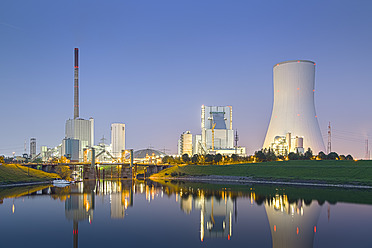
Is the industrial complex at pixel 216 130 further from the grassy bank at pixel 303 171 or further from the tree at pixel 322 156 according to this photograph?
the tree at pixel 322 156

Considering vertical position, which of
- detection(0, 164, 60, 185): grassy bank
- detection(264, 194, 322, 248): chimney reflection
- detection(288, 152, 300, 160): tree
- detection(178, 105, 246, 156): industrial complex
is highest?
detection(178, 105, 246, 156): industrial complex

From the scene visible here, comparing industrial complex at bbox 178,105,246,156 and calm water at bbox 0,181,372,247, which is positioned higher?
industrial complex at bbox 178,105,246,156

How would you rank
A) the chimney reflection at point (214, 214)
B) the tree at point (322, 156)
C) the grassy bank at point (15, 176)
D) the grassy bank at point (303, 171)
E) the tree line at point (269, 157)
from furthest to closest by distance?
the tree line at point (269, 157) → the tree at point (322, 156) → the grassy bank at point (15, 176) → the grassy bank at point (303, 171) → the chimney reflection at point (214, 214)

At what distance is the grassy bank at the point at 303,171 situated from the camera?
49.0m

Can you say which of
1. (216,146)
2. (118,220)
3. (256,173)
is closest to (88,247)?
(118,220)

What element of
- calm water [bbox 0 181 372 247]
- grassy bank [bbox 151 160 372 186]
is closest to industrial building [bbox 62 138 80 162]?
grassy bank [bbox 151 160 372 186]

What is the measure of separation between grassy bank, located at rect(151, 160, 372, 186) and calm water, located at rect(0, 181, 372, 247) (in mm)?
14845

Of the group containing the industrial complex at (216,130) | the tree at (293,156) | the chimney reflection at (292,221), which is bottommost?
the chimney reflection at (292,221)

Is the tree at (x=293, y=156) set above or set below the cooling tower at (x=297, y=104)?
below

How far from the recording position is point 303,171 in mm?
56875

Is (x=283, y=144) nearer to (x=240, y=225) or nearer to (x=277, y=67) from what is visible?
(x=277, y=67)

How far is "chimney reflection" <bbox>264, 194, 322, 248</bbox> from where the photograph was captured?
61.9ft

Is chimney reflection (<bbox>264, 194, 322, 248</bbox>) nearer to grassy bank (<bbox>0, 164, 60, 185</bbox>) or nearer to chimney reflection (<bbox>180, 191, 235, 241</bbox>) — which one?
chimney reflection (<bbox>180, 191, 235, 241</bbox>)

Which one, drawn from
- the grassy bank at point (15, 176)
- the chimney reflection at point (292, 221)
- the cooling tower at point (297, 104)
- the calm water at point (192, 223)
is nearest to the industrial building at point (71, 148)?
the grassy bank at point (15, 176)
